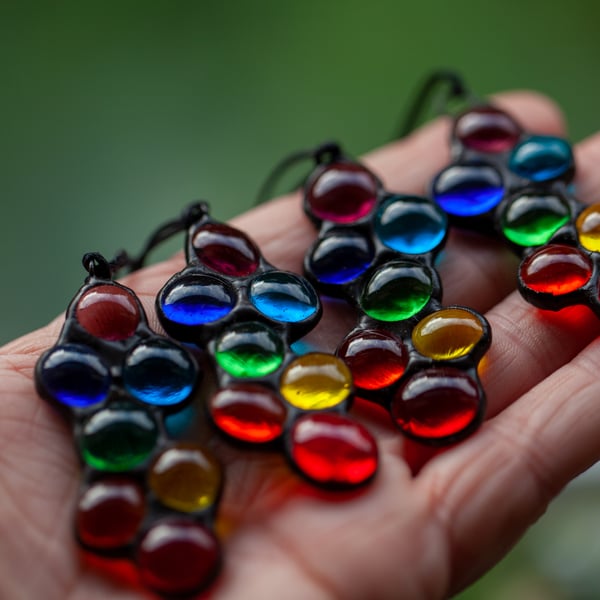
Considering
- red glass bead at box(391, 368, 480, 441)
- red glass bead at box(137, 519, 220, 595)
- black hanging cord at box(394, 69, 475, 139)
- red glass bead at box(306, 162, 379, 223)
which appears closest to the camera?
red glass bead at box(137, 519, 220, 595)

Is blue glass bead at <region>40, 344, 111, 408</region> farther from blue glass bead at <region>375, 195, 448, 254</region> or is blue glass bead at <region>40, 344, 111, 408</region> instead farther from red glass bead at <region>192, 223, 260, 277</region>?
blue glass bead at <region>375, 195, 448, 254</region>

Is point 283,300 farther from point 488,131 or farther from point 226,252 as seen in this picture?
point 488,131

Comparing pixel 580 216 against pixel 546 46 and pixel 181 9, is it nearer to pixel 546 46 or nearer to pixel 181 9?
pixel 546 46

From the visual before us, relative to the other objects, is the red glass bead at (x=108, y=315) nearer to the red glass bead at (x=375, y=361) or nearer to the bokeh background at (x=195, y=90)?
the red glass bead at (x=375, y=361)

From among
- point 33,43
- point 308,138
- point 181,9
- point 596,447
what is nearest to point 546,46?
point 308,138

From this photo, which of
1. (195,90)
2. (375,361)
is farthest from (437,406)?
(195,90)

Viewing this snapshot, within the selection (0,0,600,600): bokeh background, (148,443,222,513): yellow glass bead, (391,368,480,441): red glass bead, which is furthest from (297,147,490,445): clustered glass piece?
(0,0,600,600): bokeh background
